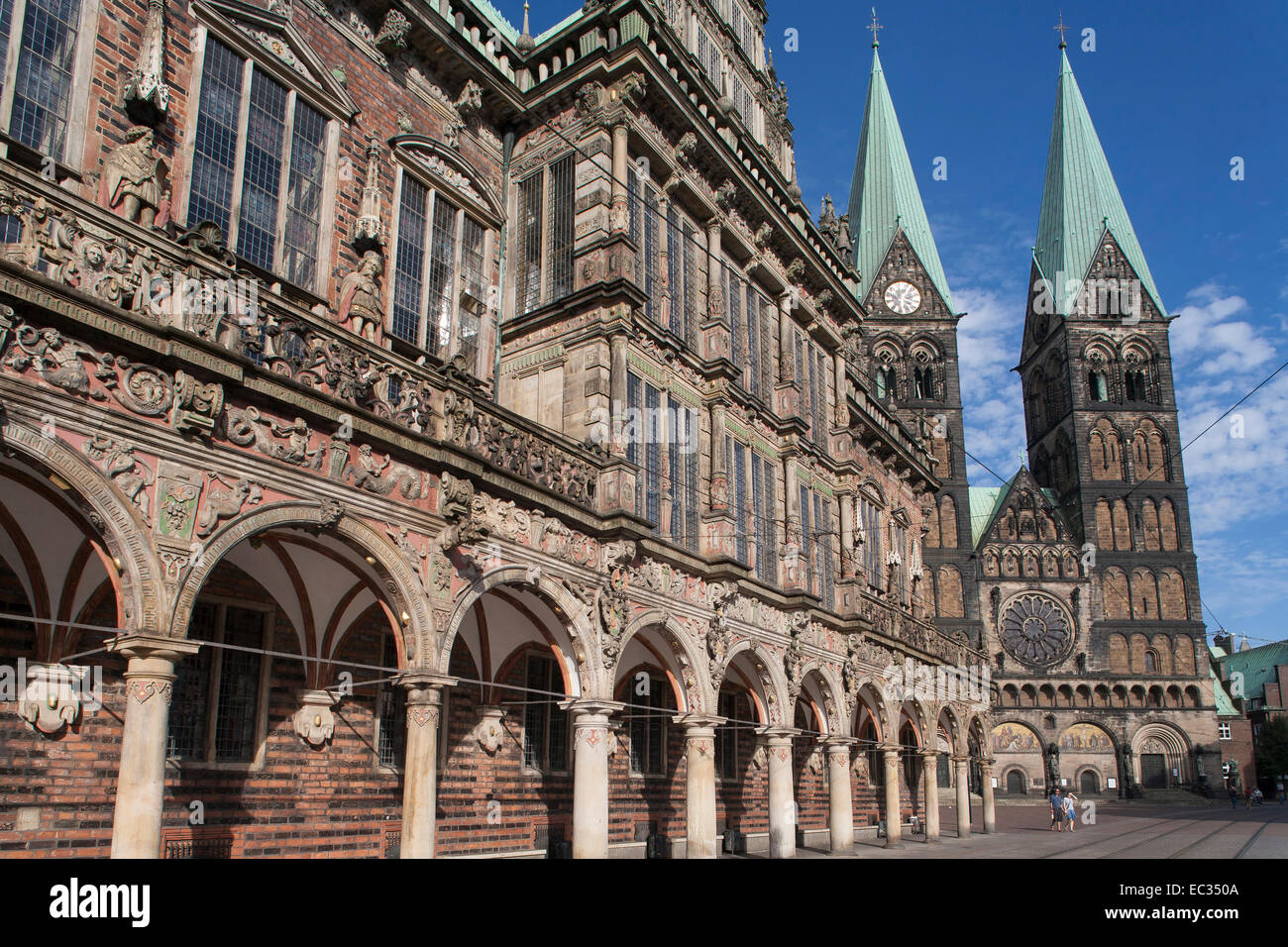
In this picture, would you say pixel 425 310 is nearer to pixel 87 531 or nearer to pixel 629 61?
pixel 629 61

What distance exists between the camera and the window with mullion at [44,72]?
11.2 m

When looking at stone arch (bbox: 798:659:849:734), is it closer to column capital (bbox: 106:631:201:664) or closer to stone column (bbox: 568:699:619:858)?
stone column (bbox: 568:699:619:858)

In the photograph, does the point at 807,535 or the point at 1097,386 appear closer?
the point at 807,535

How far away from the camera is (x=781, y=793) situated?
21.5 meters

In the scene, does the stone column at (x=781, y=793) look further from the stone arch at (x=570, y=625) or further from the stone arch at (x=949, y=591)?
the stone arch at (x=949, y=591)

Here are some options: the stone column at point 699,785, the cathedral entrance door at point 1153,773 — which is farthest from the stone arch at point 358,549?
the cathedral entrance door at point 1153,773

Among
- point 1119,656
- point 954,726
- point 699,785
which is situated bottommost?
point 699,785

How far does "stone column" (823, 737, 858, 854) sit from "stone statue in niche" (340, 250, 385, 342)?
51.7 ft

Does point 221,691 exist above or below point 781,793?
above

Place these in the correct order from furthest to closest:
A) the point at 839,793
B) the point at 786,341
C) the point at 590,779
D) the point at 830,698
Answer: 1. the point at 786,341
2. the point at 830,698
3. the point at 839,793
4. the point at 590,779

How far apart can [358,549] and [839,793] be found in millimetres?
17037

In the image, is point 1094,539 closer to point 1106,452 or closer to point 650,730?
point 1106,452

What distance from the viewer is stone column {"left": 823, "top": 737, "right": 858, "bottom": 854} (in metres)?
24.5

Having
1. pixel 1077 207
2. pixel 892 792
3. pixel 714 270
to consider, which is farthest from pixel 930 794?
pixel 1077 207
